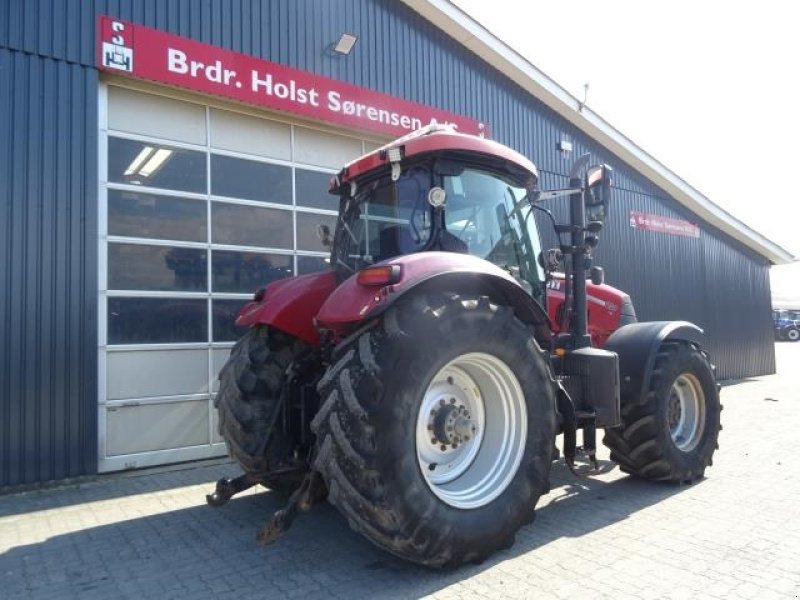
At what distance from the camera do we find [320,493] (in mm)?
3379

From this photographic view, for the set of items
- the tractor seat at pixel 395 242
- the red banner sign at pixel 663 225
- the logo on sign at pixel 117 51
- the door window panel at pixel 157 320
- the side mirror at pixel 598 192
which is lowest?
the door window panel at pixel 157 320

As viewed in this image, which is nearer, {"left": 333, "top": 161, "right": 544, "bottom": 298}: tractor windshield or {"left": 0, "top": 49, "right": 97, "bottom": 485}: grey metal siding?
{"left": 333, "top": 161, "right": 544, "bottom": 298}: tractor windshield

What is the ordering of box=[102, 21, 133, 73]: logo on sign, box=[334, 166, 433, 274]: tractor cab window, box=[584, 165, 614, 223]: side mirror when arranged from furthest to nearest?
1. box=[102, 21, 133, 73]: logo on sign
2. box=[584, 165, 614, 223]: side mirror
3. box=[334, 166, 433, 274]: tractor cab window

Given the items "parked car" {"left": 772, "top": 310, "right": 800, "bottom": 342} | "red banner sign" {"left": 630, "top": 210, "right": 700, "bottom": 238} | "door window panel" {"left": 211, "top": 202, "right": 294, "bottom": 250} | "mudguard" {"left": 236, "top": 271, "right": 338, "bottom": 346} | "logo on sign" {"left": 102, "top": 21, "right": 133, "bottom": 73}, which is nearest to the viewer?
"mudguard" {"left": 236, "top": 271, "right": 338, "bottom": 346}

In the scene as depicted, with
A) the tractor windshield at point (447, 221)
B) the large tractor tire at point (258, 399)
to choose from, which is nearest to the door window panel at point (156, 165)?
the tractor windshield at point (447, 221)

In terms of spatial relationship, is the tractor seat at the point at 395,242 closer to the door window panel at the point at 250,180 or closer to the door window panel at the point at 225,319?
the door window panel at the point at 225,319

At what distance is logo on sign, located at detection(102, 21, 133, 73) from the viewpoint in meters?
6.11

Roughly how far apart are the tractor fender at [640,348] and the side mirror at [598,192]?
111cm

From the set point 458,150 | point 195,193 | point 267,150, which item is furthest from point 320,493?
point 267,150

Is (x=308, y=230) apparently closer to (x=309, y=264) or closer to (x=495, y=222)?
(x=309, y=264)

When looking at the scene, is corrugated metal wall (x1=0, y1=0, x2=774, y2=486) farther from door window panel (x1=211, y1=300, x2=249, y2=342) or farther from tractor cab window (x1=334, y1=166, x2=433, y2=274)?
tractor cab window (x1=334, y1=166, x2=433, y2=274)

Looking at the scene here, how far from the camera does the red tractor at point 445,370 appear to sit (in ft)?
10.3

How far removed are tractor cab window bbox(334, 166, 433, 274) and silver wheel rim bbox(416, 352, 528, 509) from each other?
0.94 m

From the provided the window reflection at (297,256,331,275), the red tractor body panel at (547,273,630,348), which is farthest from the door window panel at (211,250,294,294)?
the red tractor body panel at (547,273,630,348)
